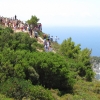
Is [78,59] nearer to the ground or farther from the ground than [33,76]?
farther from the ground

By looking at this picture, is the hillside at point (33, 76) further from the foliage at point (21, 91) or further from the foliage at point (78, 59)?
the foliage at point (78, 59)

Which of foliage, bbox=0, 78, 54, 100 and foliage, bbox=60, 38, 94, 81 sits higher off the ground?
foliage, bbox=60, 38, 94, 81

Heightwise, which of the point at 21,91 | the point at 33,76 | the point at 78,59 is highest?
the point at 78,59

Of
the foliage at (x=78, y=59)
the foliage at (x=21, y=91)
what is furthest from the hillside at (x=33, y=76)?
the foliage at (x=78, y=59)

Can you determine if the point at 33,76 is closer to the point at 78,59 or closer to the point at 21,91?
the point at 21,91

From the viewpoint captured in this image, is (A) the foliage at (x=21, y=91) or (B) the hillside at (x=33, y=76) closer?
(A) the foliage at (x=21, y=91)

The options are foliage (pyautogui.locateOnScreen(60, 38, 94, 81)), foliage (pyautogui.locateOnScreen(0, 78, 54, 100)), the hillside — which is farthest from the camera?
foliage (pyautogui.locateOnScreen(60, 38, 94, 81))

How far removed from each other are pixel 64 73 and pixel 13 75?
5440 millimetres

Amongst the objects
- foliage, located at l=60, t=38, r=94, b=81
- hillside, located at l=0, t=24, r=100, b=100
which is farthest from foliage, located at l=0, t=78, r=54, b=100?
foliage, located at l=60, t=38, r=94, b=81

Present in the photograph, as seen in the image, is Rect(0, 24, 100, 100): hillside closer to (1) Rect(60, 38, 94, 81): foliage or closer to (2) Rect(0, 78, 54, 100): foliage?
(2) Rect(0, 78, 54, 100): foliage

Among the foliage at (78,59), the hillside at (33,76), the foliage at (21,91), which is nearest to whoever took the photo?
the foliage at (21,91)

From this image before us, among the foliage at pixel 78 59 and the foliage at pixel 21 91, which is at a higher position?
the foliage at pixel 78 59

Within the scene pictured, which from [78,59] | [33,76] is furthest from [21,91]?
[78,59]

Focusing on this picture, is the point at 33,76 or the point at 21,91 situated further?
the point at 33,76
